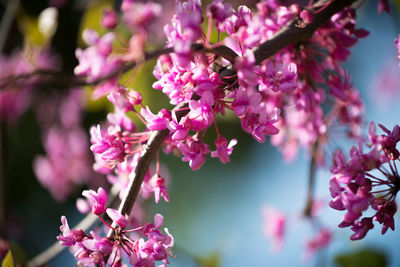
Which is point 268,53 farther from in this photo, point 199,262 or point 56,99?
point 56,99

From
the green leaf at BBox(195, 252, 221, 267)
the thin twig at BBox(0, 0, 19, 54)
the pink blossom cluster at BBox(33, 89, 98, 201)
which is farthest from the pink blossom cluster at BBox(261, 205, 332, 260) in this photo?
Result: the thin twig at BBox(0, 0, 19, 54)

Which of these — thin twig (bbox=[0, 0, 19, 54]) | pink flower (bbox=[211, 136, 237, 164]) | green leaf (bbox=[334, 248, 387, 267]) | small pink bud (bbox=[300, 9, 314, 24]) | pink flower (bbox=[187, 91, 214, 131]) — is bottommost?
green leaf (bbox=[334, 248, 387, 267])

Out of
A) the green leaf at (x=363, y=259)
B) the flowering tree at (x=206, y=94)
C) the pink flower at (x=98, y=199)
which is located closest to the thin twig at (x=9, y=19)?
the flowering tree at (x=206, y=94)

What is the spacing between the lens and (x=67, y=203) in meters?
1.33

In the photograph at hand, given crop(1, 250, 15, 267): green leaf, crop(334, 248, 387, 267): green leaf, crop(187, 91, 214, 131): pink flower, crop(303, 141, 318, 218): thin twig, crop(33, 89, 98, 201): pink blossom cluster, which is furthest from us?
crop(33, 89, 98, 201): pink blossom cluster

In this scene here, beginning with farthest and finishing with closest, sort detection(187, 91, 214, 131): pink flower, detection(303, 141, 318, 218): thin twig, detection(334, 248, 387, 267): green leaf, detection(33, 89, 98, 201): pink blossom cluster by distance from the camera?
detection(33, 89, 98, 201): pink blossom cluster, detection(334, 248, 387, 267): green leaf, detection(303, 141, 318, 218): thin twig, detection(187, 91, 214, 131): pink flower

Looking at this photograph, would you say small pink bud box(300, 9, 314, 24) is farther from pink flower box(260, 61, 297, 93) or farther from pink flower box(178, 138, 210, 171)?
pink flower box(178, 138, 210, 171)

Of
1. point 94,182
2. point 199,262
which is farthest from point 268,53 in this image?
point 94,182

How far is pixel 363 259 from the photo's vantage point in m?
0.92

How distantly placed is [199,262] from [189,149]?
0.73 m

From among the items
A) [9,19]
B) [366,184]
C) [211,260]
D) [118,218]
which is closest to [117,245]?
[118,218]

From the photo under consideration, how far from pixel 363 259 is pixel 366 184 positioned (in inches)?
23.2

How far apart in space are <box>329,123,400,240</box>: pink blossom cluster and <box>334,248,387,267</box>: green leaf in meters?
0.55

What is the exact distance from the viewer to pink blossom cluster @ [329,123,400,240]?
401 millimetres
